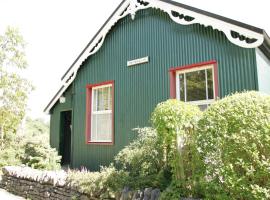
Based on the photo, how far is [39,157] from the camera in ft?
36.0

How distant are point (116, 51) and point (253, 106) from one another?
25.2 feet

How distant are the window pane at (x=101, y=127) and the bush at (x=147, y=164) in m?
3.72

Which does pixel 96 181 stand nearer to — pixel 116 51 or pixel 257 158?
pixel 257 158

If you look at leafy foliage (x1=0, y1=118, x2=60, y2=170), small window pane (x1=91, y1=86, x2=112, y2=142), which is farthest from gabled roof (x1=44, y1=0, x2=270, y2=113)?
leafy foliage (x1=0, y1=118, x2=60, y2=170)

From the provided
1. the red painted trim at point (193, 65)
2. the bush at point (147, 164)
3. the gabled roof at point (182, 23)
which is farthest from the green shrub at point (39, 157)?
the red painted trim at point (193, 65)

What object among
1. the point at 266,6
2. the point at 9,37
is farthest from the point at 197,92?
the point at 9,37

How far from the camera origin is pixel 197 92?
9.01 meters

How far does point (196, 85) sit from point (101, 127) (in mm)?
4678

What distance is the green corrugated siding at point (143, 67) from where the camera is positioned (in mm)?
8234

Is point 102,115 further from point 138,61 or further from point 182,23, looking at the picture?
point 182,23

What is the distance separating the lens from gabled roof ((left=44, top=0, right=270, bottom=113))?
776cm

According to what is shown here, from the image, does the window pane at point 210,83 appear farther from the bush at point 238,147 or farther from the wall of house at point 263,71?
the bush at point 238,147

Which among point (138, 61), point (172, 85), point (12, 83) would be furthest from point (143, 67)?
point (12, 83)

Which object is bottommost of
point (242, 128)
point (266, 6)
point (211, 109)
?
point (242, 128)
